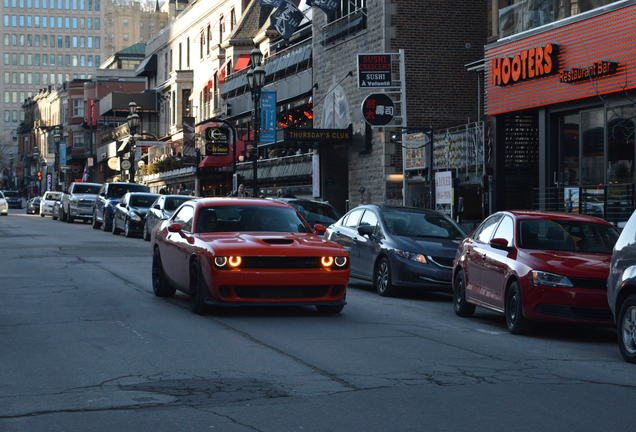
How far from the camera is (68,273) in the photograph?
2006cm

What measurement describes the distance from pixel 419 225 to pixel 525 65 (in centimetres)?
1019

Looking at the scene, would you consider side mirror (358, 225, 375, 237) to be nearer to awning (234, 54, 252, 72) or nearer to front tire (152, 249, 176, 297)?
front tire (152, 249, 176, 297)

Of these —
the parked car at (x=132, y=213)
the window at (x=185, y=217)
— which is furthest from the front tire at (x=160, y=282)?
the parked car at (x=132, y=213)

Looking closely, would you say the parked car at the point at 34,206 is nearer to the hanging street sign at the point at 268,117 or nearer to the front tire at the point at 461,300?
the hanging street sign at the point at 268,117

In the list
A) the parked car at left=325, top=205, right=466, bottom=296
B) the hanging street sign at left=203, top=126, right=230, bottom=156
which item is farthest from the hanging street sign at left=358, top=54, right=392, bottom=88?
the parked car at left=325, top=205, right=466, bottom=296

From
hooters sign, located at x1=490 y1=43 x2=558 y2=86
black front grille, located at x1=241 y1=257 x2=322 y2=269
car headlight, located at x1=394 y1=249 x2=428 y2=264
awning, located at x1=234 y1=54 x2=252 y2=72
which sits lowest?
car headlight, located at x1=394 y1=249 x2=428 y2=264

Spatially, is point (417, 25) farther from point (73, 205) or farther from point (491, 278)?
point (491, 278)

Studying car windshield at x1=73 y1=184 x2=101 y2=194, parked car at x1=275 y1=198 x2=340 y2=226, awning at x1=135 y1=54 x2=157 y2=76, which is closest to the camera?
parked car at x1=275 y1=198 x2=340 y2=226

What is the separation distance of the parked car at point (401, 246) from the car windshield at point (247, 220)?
117 inches

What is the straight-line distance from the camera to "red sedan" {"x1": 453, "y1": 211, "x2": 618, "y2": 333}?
12344mm

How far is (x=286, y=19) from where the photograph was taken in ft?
153

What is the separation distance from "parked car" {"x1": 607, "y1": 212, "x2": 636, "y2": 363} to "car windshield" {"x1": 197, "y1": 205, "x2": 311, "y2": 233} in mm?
4844

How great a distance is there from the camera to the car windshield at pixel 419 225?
18.4m

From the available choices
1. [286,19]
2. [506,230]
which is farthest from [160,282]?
[286,19]
